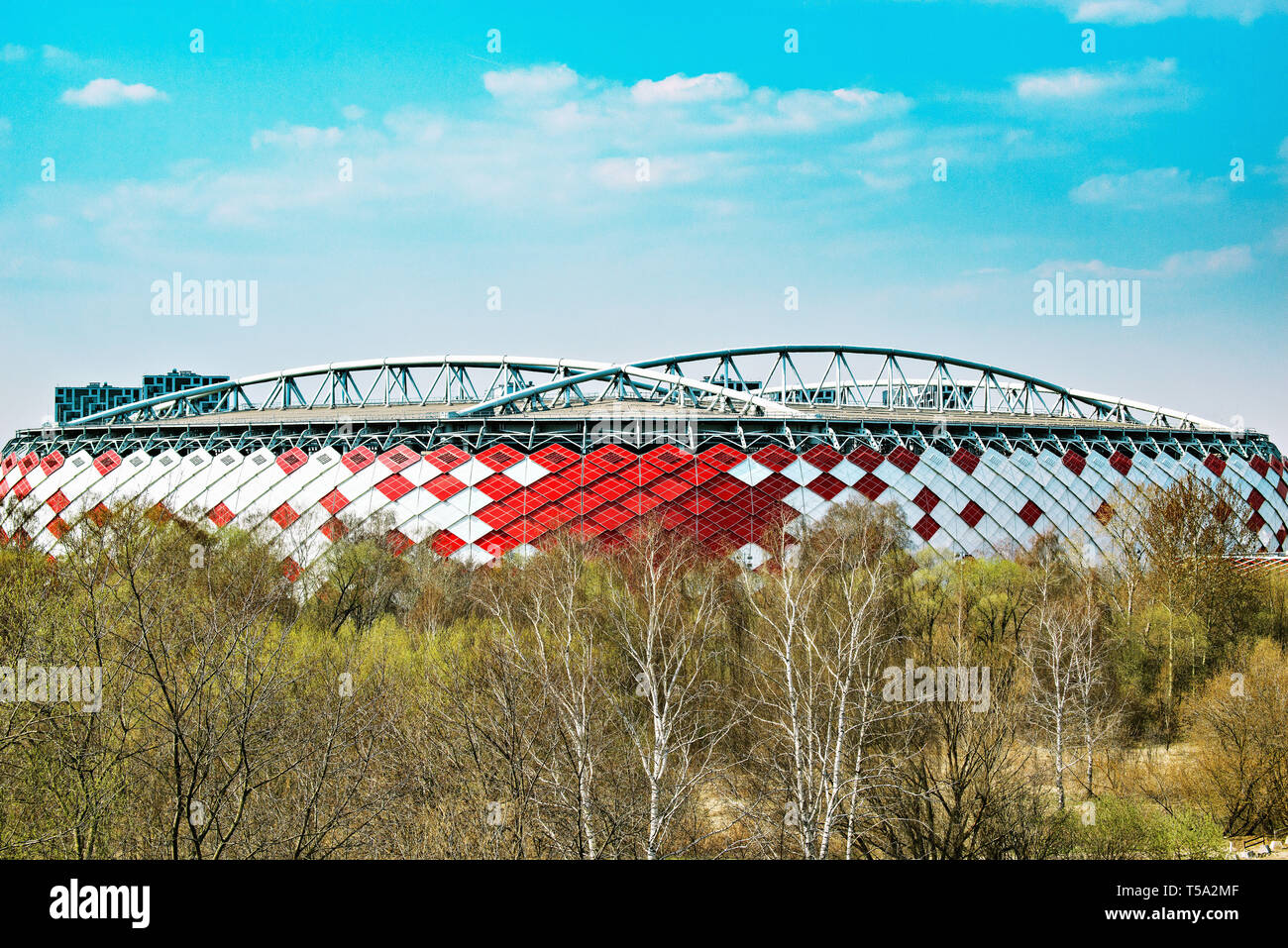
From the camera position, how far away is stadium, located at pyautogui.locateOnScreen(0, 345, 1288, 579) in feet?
→ 135

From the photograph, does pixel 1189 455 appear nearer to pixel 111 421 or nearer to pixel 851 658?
pixel 851 658

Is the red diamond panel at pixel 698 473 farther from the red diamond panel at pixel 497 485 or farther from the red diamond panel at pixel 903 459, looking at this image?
the red diamond panel at pixel 903 459

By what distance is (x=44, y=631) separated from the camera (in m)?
18.1

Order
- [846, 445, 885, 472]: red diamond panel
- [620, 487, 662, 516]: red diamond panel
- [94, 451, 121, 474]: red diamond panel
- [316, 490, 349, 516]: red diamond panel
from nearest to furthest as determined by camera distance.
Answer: [620, 487, 662, 516]: red diamond panel < [316, 490, 349, 516]: red diamond panel < [846, 445, 885, 472]: red diamond panel < [94, 451, 121, 474]: red diamond panel

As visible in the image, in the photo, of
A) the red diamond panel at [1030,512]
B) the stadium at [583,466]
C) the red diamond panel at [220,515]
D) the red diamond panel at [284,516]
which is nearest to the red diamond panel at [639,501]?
the stadium at [583,466]

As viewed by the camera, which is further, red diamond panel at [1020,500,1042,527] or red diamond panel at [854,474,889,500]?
red diamond panel at [1020,500,1042,527]

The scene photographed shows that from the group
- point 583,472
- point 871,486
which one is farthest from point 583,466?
point 871,486

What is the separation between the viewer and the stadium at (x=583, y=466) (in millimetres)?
41125

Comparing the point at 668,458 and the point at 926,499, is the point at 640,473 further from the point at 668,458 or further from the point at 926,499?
the point at 926,499

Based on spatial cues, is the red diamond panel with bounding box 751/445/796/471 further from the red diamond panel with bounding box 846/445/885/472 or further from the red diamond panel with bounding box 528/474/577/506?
the red diamond panel with bounding box 528/474/577/506

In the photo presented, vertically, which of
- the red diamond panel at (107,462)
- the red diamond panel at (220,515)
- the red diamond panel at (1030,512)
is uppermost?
the red diamond panel at (107,462)

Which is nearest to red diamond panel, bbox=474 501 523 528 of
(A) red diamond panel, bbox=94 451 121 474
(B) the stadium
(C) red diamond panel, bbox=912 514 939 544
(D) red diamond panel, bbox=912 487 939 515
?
(B) the stadium

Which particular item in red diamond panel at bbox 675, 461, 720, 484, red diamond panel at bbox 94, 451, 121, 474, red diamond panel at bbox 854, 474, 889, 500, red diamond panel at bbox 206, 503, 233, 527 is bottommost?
red diamond panel at bbox 206, 503, 233, 527
